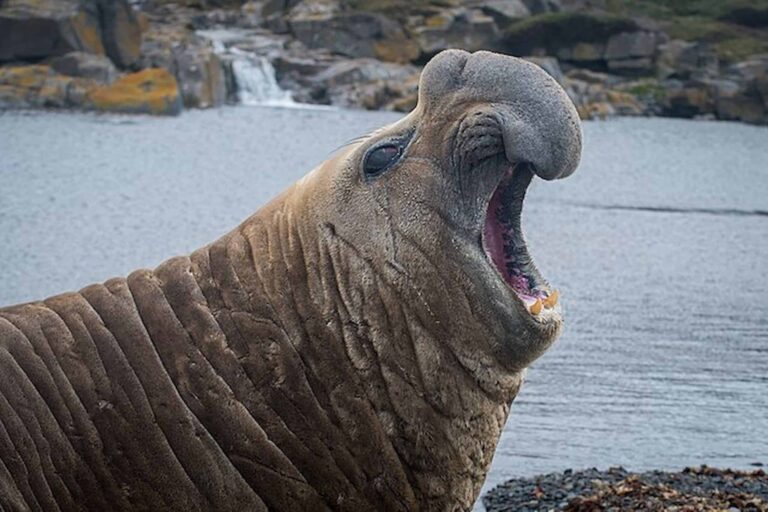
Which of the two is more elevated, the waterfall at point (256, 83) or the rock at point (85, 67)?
the rock at point (85, 67)

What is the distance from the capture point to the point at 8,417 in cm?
380

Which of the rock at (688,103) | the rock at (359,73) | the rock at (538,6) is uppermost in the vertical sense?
the rock at (359,73)

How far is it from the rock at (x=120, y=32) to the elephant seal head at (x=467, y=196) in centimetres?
4174

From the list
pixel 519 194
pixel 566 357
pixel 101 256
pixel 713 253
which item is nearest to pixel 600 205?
pixel 713 253

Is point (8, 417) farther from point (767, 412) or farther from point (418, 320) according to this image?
point (767, 412)

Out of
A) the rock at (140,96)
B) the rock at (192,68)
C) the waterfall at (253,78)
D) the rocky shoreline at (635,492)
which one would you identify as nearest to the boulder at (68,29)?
the rock at (192,68)

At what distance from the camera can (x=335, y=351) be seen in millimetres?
3879

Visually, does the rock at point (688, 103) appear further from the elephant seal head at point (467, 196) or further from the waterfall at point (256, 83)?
the elephant seal head at point (467, 196)

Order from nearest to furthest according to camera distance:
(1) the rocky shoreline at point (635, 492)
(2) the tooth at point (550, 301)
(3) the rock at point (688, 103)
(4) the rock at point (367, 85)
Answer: (2) the tooth at point (550, 301) < (1) the rocky shoreline at point (635, 492) < (4) the rock at point (367, 85) < (3) the rock at point (688, 103)

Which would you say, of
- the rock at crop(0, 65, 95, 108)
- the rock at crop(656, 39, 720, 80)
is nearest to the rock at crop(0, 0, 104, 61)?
the rock at crop(0, 65, 95, 108)

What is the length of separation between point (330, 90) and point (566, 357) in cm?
3864

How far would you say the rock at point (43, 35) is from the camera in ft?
141

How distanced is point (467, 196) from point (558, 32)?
185 feet

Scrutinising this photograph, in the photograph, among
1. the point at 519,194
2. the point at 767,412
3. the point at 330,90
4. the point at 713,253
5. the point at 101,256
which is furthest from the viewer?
the point at 330,90
